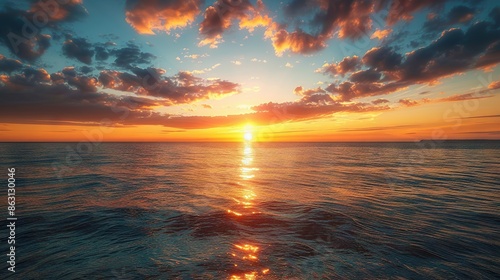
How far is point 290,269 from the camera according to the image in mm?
7016

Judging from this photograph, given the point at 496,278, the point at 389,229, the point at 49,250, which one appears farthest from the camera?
the point at 389,229

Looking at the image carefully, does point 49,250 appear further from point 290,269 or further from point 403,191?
point 403,191

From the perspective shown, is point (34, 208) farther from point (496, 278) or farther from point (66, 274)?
point (496, 278)

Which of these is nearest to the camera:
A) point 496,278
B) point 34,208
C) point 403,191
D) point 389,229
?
point 496,278

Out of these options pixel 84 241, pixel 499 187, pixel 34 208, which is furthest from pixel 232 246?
pixel 499 187

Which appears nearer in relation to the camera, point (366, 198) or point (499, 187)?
point (366, 198)

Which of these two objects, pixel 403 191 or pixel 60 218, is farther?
pixel 403 191

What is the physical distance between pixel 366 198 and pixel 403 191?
559 cm

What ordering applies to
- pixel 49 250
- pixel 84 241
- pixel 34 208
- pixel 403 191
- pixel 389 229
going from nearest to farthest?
pixel 49 250 → pixel 84 241 → pixel 389 229 → pixel 34 208 → pixel 403 191

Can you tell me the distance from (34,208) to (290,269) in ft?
55.0

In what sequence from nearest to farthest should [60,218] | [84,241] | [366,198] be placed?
[84,241] → [60,218] → [366,198]

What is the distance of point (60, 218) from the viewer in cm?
1219

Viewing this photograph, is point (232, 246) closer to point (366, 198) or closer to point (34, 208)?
point (366, 198)

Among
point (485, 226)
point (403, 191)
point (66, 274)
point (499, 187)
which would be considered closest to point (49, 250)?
point (66, 274)
